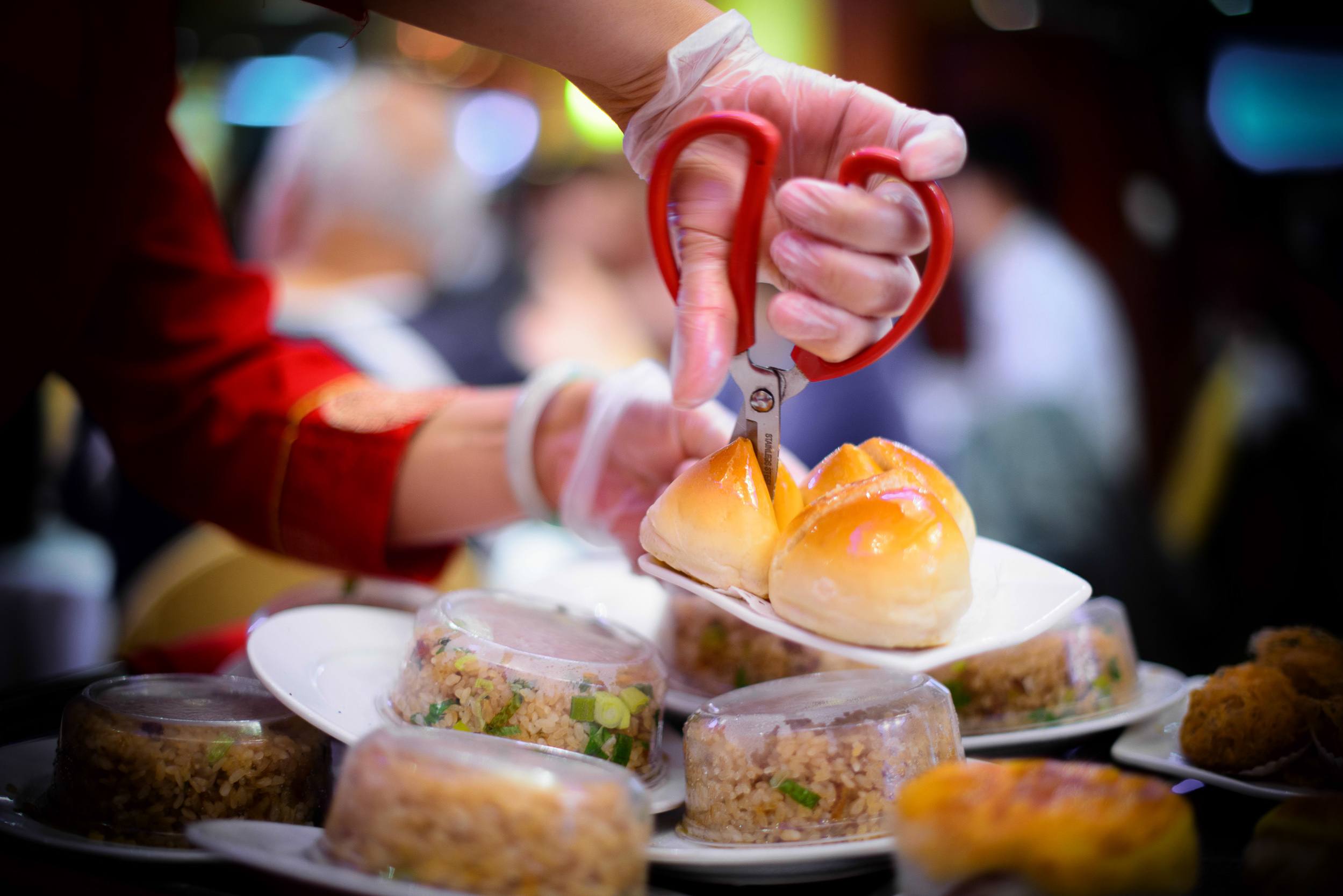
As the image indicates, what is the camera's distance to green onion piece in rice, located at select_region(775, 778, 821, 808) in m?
0.89

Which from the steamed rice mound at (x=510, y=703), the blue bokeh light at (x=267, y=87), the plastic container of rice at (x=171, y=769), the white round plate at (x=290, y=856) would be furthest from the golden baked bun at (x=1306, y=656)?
the blue bokeh light at (x=267, y=87)

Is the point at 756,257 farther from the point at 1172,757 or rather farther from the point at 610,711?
the point at 1172,757

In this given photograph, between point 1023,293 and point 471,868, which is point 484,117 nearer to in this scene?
point 1023,293

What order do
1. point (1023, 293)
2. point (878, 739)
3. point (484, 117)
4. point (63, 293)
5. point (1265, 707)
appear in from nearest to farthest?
point (878, 739)
point (1265, 707)
point (63, 293)
point (484, 117)
point (1023, 293)

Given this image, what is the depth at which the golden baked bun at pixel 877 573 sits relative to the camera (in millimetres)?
794

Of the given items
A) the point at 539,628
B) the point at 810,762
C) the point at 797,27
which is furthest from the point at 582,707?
the point at 797,27

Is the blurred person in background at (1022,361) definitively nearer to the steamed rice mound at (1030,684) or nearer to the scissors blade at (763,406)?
the steamed rice mound at (1030,684)

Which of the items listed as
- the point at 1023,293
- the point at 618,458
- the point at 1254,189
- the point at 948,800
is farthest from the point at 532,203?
the point at 948,800

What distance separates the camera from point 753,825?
0.90 metres

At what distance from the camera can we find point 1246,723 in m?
1.03

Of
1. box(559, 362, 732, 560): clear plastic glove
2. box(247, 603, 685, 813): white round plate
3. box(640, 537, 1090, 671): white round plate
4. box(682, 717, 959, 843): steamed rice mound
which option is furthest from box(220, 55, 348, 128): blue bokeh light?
box(682, 717, 959, 843): steamed rice mound

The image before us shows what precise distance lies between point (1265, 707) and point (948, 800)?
1.91 feet

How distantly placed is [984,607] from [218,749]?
2.73 ft

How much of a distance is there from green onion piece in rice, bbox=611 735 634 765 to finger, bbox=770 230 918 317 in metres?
0.56
